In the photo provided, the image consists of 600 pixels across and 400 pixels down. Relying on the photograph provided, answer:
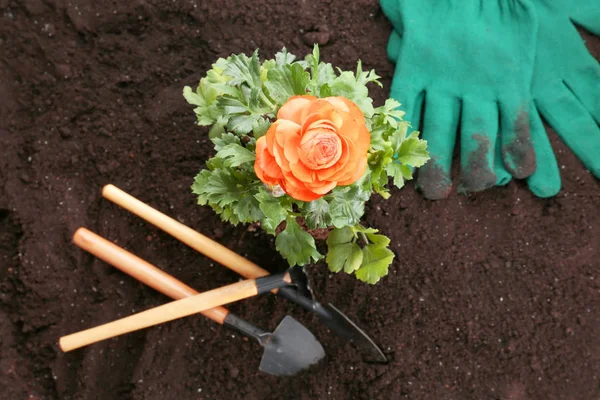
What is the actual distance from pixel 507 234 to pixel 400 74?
2.12 feet

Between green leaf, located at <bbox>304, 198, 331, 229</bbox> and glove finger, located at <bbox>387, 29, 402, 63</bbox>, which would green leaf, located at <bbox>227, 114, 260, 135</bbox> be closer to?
green leaf, located at <bbox>304, 198, 331, 229</bbox>

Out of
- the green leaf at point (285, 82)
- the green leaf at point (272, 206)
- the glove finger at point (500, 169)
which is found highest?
the green leaf at point (285, 82)

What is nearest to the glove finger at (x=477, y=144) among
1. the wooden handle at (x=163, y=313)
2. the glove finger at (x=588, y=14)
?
the glove finger at (x=588, y=14)

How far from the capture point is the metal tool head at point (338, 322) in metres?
1.58

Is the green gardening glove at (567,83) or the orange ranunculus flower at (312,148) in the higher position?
the orange ranunculus flower at (312,148)

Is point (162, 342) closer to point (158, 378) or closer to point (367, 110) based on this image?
point (158, 378)

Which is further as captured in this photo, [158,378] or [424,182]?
[424,182]

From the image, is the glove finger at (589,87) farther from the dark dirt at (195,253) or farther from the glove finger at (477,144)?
the glove finger at (477,144)

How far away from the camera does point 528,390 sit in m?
1.68

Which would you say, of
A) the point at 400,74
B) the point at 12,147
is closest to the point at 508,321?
the point at 400,74

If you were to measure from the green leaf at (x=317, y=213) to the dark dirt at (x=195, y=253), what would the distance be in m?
0.55

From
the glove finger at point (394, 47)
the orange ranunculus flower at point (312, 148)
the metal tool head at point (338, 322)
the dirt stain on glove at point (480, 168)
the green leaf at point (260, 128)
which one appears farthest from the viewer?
the glove finger at point (394, 47)

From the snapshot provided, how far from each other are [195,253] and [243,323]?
0.29 metres

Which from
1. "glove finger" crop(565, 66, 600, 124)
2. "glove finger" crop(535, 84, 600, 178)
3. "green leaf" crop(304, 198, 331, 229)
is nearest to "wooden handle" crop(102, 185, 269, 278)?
"green leaf" crop(304, 198, 331, 229)
